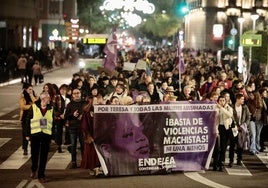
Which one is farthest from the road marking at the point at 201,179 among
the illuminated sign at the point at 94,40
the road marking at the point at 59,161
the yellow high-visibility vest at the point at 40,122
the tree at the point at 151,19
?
the tree at the point at 151,19

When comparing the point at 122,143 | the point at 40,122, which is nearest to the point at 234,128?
the point at 122,143

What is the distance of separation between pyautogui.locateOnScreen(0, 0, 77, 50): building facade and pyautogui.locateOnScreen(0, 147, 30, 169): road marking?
3740 centimetres

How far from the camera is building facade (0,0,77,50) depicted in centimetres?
5662

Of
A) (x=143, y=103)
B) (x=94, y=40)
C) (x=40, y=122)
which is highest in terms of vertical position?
(x=94, y=40)

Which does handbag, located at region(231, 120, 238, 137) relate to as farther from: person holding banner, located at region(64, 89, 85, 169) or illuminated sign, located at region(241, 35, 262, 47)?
illuminated sign, located at region(241, 35, 262, 47)

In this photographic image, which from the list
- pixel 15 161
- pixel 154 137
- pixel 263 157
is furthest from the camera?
pixel 263 157

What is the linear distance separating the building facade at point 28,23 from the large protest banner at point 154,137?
131ft

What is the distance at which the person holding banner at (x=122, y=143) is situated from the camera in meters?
13.6

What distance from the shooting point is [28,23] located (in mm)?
68562

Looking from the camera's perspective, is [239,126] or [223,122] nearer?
[223,122]

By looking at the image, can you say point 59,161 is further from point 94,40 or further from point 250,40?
point 94,40

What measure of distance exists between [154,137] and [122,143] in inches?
26.5

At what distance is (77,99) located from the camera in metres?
14.7

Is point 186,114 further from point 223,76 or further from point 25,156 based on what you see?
point 223,76
